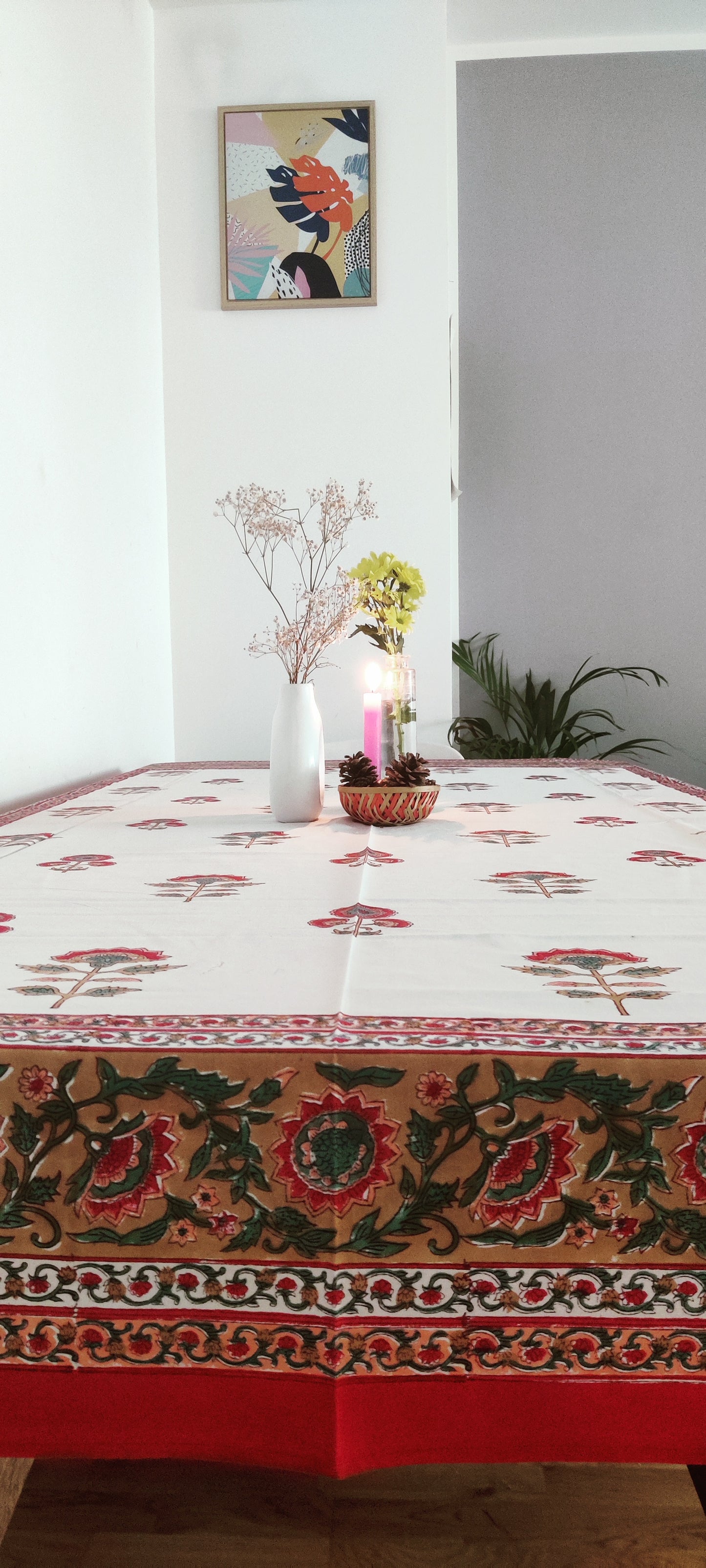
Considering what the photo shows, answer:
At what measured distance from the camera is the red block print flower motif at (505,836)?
146cm

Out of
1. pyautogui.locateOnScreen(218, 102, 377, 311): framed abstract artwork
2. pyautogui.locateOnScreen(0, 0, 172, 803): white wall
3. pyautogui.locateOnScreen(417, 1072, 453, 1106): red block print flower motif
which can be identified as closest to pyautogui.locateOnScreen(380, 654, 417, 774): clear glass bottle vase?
pyautogui.locateOnScreen(0, 0, 172, 803): white wall

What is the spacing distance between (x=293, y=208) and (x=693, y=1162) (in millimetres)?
3321

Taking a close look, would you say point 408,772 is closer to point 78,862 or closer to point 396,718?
point 396,718

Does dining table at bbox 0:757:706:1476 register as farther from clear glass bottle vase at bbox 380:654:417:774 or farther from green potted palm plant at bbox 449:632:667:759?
green potted palm plant at bbox 449:632:667:759

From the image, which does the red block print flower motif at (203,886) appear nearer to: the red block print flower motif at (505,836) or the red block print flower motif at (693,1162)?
the red block print flower motif at (505,836)

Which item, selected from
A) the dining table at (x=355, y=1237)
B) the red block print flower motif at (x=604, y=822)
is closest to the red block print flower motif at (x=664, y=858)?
the red block print flower motif at (x=604, y=822)

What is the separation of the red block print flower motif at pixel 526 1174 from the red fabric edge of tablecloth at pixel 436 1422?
0.09 meters

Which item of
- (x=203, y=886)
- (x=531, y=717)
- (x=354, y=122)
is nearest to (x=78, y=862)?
(x=203, y=886)

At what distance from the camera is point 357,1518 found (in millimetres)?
1075

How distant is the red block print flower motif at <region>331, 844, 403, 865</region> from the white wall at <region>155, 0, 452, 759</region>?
2.07 metres

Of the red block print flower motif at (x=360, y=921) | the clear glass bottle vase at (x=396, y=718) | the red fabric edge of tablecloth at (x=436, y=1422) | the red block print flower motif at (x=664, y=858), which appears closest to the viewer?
the red fabric edge of tablecloth at (x=436, y=1422)

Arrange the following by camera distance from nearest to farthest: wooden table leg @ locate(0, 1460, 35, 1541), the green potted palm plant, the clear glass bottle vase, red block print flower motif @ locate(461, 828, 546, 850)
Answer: wooden table leg @ locate(0, 1460, 35, 1541), red block print flower motif @ locate(461, 828, 546, 850), the clear glass bottle vase, the green potted palm plant

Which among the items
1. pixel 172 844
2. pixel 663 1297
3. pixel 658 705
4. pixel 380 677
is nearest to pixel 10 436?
pixel 380 677

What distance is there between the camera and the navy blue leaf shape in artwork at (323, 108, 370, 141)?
3.28 metres
